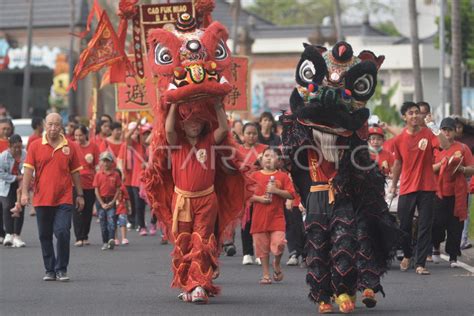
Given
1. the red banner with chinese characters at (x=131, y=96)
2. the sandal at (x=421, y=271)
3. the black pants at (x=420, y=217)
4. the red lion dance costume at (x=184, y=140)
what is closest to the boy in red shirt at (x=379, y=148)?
the black pants at (x=420, y=217)

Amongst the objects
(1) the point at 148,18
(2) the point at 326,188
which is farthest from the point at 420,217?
(1) the point at 148,18

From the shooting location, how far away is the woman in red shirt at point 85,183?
762 inches

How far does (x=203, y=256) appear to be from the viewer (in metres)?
12.5

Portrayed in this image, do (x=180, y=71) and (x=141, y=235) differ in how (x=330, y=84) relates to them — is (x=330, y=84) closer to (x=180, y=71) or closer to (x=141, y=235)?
(x=180, y=71)

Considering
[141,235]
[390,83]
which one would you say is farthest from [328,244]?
[390,83]

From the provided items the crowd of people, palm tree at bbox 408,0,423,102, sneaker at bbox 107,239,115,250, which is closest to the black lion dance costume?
the crowd of people

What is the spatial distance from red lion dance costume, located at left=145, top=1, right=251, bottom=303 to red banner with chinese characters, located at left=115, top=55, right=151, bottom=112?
10.5 metres

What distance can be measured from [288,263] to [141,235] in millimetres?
5571

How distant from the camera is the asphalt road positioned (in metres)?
11.9

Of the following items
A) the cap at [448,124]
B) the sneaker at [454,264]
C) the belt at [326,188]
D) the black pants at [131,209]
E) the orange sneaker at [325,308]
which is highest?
the cap at [448,124]

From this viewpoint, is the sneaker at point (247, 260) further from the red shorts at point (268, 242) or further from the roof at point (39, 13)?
the roof at point (39, 13)

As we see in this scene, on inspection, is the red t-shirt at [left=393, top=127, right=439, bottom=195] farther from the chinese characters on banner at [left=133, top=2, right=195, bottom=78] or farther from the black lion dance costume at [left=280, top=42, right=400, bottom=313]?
the chinese characters on banner at [left=133, top=2, right=195, bottom=78]

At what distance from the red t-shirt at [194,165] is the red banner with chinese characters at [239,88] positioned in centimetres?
954

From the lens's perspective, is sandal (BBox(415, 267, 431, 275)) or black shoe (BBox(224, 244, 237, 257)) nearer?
sandal (BBox(415, 267, 431, 275))
